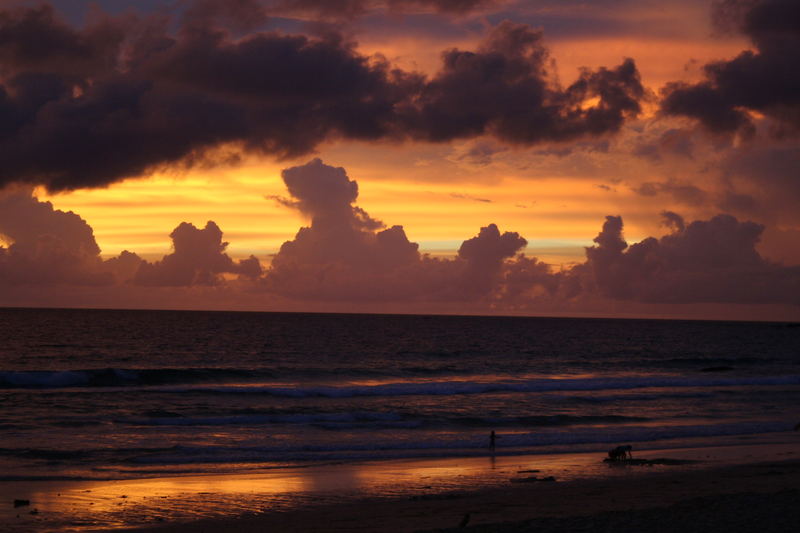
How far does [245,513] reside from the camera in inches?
723

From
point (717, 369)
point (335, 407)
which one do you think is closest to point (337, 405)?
point (335, 407)

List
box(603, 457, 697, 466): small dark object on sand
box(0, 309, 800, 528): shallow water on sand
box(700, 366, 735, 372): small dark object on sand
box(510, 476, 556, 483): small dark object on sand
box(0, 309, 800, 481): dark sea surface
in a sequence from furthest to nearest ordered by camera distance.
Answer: box(700, 366, 735, 372): small dark object on sand, box(0, 309, 800, 481): dark sea surface, box(0, 309, 800, 528): shallow water on sand, box(603, 457, 697, 466): small dark object on sand, box(510, 476, 556, 483): small dark object on sand

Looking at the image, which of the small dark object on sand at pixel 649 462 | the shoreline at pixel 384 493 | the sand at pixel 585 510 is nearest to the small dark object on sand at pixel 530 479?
the shoreline at pixel 384 493

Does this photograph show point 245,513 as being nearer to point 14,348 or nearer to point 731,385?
point 731,385

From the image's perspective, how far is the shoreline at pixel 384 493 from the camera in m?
17.2

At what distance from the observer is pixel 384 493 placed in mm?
20594

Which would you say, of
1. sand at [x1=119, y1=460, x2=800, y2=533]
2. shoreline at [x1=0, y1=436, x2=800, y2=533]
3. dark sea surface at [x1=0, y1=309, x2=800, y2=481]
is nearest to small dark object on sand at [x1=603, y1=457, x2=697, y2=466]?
shoreline at [x1=0, y1=436, x2=800, y2=533]

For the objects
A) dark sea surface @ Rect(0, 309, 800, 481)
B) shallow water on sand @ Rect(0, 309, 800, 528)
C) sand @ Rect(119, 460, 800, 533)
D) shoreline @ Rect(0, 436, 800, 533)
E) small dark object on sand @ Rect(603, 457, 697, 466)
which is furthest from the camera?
dark sea surface @ Rect(0, 309, 800, 481)

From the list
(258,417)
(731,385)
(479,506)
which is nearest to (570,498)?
(479,506)

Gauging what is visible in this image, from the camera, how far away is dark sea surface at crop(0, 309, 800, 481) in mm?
27797

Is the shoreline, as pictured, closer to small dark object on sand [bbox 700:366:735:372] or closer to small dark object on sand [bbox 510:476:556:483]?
small dark object on sand [bbox 510:476:556:483]

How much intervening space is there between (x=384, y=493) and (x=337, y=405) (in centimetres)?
2151

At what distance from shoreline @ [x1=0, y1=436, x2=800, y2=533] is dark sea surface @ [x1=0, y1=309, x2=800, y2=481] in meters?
2.35

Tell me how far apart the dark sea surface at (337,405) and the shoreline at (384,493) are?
2351 millimetres
